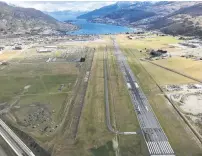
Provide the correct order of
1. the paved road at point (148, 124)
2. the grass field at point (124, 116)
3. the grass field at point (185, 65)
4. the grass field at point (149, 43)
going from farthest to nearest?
the grass field at point (149, 43) < the grass field at point (185, 65) < the grass field at point (124, 116) < the paved road at point (148, 124)

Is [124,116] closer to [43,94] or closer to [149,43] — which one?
[43,94]

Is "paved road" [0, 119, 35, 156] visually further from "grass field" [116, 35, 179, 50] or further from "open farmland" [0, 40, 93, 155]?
"grass field" [116, 35, 179, 50]

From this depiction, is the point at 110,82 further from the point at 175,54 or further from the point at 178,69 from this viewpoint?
the point at 175,54

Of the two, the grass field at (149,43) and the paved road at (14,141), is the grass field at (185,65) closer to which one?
the grass field at (149,43)

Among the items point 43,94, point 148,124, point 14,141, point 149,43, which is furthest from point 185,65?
point 14,141

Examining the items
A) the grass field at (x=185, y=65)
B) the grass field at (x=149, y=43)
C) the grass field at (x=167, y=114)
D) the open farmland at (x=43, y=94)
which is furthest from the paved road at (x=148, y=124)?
the grass field at (x=149, y=43)

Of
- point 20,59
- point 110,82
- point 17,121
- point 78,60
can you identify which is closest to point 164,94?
point 110,82
